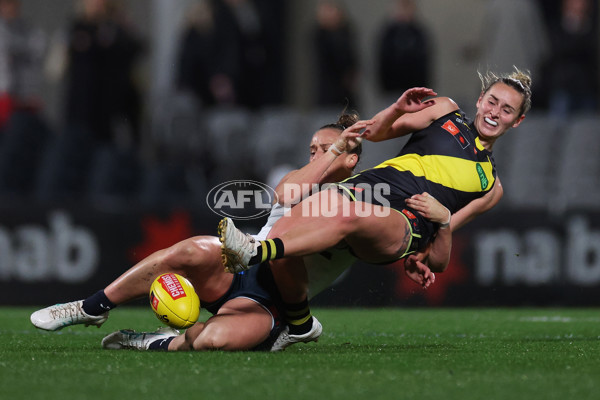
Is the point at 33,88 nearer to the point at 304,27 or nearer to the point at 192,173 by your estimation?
the point at 192,173

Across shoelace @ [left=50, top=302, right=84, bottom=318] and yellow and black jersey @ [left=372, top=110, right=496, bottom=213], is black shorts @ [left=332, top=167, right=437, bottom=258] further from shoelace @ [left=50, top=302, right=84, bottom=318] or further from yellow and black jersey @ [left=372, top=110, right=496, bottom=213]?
shoelace @ [left=50, top=302, right=84, bottom=318]

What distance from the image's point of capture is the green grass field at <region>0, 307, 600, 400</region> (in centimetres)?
437

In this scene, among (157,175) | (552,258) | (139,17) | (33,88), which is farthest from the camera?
(139,17)

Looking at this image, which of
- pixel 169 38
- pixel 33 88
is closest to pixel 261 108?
pixel 169 38

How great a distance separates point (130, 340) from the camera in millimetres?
6012

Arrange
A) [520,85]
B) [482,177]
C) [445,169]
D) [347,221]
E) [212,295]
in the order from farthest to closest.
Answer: [520,85]
[482,177]
[445,169]
[212,295]
[347,221]

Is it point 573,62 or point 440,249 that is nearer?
point 440,249

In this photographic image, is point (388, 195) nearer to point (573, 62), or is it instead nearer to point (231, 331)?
point (231, 331)

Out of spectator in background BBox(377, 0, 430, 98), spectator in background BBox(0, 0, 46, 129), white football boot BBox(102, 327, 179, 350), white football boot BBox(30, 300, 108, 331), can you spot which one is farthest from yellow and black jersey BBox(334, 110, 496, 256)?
spectator in background BBox(0, 0, 46, 129)

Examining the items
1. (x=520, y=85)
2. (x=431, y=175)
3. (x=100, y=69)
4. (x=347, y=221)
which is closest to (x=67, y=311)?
(x=347, y=221)

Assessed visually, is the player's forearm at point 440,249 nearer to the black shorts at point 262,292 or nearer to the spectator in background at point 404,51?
the black shorts at point 262,292

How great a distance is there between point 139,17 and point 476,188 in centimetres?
987

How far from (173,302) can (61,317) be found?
2.29 ft

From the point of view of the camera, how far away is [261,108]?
13.5 metres
